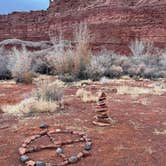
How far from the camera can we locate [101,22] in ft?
102

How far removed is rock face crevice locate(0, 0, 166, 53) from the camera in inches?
1110

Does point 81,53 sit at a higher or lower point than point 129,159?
higher

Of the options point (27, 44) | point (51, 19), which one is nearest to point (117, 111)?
point (27, 44)

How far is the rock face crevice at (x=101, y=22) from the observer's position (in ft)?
92.5

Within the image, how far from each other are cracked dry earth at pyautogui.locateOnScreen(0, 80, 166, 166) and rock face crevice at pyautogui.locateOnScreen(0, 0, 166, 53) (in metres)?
19.3

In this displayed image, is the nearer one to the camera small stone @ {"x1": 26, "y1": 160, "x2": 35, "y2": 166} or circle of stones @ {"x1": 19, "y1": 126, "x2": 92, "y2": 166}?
small stone @ {"x1": 26, "y1": 160, "x2": 35, "y2": 166}

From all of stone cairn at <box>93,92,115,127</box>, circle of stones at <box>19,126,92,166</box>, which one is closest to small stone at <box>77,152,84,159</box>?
circle of stones at <box>19,126,92,166</box>

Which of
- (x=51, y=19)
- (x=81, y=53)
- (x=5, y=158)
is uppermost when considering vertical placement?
(x=51, y=19)

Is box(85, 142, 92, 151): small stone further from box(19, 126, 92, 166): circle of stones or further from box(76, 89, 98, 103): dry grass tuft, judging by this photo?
box(76, 89, 98, 103): dry grass tuft

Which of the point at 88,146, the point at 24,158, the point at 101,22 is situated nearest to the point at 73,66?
the point at 88,146

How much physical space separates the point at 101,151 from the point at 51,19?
103 ft

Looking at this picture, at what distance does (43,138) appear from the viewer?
19.3 feet

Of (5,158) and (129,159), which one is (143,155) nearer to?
(129,159)

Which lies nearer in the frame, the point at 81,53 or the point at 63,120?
the point at 63,120
